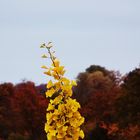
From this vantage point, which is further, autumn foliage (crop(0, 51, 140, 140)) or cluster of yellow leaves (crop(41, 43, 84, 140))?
autumn foliage (crop(0, 51, 140, 140))

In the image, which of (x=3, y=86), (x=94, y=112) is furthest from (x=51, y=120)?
(x=3, y=86)

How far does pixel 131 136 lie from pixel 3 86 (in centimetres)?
3153

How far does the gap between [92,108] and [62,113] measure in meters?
57.5

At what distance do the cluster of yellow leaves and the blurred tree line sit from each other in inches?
1523

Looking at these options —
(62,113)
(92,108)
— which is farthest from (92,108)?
(62,113)

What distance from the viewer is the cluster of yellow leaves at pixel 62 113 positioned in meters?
7.21

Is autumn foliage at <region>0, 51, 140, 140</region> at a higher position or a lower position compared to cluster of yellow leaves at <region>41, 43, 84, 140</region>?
higher

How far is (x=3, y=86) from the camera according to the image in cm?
7544

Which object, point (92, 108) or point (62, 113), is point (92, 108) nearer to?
point (92, 108)

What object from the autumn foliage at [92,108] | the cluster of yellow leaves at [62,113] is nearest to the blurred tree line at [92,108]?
the autumn foliage at [92,108]

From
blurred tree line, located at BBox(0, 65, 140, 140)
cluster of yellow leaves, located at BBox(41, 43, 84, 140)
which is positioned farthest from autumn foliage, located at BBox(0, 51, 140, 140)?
cluster of yellow leaves, located at BBox(41, 43, 84, 140)

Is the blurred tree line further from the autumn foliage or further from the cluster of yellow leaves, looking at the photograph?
the cluster of yellow leaves

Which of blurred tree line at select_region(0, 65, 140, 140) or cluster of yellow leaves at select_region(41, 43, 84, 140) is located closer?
cluster of yellow leaves at select_region(41, 43, 84, 140)

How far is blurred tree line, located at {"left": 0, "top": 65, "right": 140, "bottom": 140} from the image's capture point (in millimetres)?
50594
